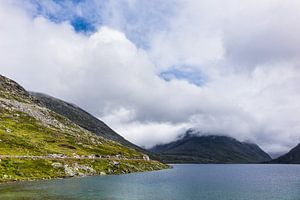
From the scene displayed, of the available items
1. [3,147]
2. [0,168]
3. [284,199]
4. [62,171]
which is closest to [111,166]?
[62,171]

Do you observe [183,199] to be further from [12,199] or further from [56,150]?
[56,150]

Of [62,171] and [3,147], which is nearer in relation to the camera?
[62,171]

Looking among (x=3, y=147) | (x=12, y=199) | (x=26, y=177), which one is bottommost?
(x=12, y=199)

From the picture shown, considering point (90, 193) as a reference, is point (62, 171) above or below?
above

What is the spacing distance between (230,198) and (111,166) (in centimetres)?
11209

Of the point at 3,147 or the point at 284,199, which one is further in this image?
the point at 3,147

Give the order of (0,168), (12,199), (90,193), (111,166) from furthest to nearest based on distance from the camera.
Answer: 1. (111,166)
2. (0,168)
3. (90,193)
4. (12,199)

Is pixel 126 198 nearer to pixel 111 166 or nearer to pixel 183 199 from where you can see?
pixel 183 199

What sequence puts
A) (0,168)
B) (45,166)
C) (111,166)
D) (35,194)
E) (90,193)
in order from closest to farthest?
(35,194) < (90,193) < (0,168) < (45,166) < (111,166)

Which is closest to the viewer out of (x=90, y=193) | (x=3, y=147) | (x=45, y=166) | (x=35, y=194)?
(x=35, y=194)

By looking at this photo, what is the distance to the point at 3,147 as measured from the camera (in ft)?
570

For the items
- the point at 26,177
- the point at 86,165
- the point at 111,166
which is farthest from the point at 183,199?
the point at 111,166

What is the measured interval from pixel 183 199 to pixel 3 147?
11528 centimetres

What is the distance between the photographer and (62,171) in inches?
6265
